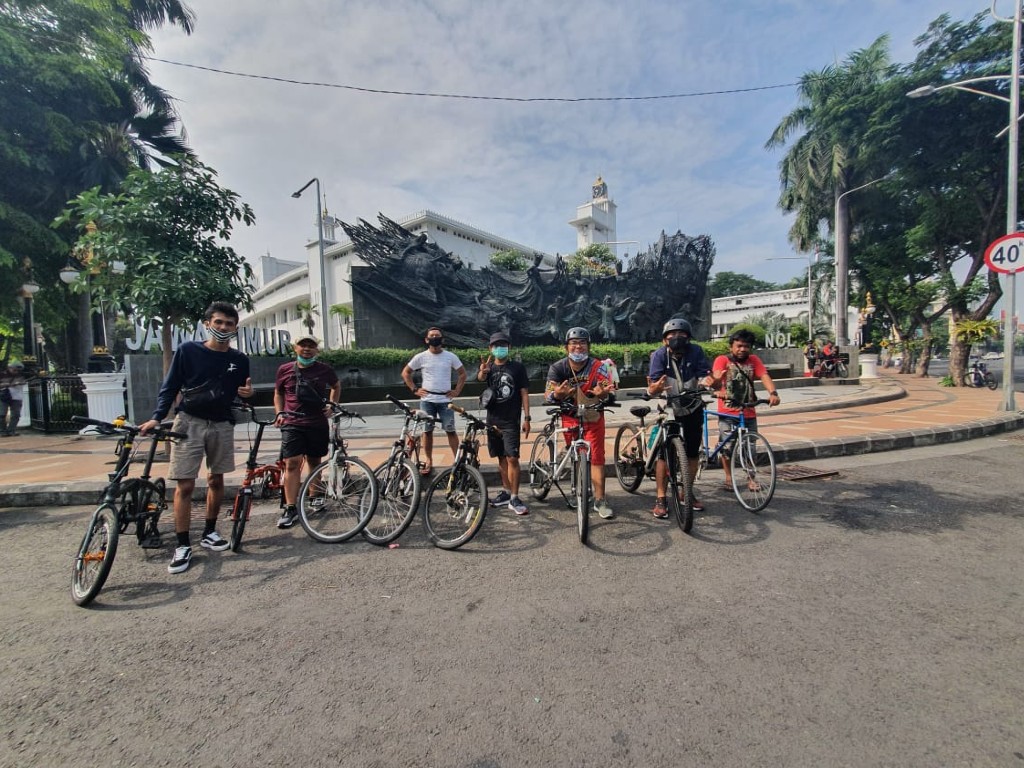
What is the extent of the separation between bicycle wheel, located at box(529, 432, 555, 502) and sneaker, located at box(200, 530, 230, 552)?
2751mm

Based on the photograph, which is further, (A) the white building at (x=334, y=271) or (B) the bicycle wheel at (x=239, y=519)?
(A) the white building at (x=334, y=271)

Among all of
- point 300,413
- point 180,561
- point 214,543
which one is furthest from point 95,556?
point 300,413

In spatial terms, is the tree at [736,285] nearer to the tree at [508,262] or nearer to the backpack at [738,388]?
the tree at [508,262]

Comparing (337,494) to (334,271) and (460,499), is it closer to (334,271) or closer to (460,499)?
(460,499)

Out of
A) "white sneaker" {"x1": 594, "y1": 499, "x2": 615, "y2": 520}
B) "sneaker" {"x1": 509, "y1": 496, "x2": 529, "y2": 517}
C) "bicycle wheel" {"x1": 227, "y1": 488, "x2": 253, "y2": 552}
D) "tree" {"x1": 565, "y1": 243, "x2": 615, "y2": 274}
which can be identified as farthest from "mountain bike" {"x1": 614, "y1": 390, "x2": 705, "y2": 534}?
"tree" {"x1": 565, "y1": 243, "x2": 615, "y2": 274}

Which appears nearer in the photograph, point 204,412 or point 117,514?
point 117,514

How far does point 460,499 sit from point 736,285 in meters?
84.5

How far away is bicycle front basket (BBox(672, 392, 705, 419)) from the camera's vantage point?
430cm

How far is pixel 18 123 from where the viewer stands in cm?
1231

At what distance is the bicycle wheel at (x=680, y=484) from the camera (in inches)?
153

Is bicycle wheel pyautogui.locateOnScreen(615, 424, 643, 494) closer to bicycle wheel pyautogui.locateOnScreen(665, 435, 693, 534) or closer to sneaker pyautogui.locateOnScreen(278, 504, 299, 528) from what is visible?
bicycle wheel pyautogui.locateOnScreen(665, 435, 693, 534)

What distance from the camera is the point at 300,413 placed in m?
4.36

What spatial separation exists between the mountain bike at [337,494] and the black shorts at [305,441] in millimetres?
166

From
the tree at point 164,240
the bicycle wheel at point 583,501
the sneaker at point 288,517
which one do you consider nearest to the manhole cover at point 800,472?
the bicycle wheel at point 583,501
